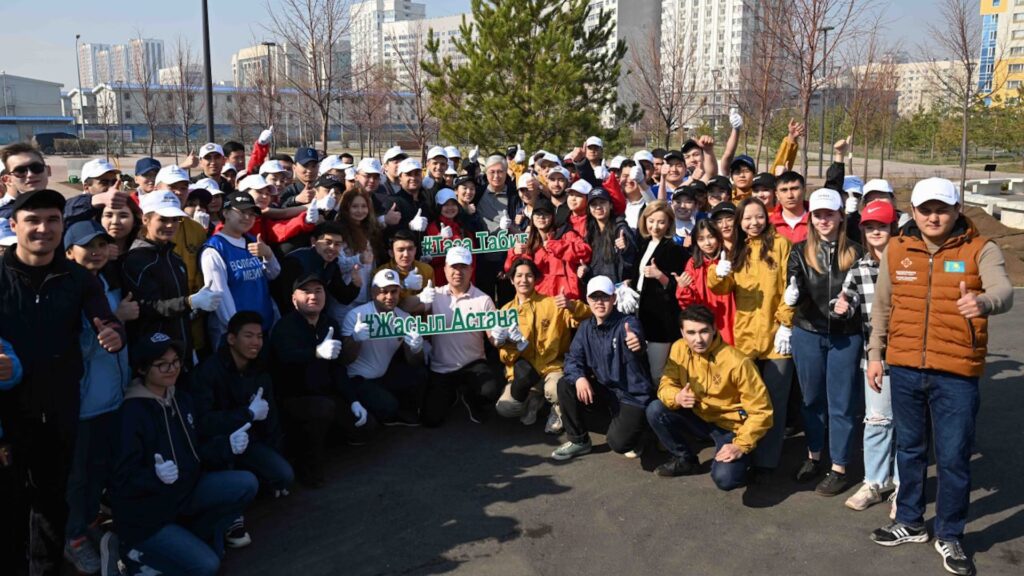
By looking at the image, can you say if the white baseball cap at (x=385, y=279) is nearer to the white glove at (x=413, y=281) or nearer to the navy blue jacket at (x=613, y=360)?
the white glove at (x=413, y=281)

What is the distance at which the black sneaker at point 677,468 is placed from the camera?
18.4 feet

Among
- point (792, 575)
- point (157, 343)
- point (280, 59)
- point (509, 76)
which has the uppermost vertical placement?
point (280, 59)

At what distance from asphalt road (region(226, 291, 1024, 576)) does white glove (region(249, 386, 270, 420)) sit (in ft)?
2.37

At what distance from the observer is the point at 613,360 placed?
5.82 metres

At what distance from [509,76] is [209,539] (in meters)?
15.2

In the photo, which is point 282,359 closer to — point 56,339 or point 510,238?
point 56,339

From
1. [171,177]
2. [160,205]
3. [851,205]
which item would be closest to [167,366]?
[160,205]

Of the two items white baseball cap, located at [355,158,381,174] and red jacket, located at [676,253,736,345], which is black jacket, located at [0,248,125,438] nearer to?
white baseball cap, located at [355,158,381,174]

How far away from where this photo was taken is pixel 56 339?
3877 millimetres

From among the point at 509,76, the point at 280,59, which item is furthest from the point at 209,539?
the point at 280,59

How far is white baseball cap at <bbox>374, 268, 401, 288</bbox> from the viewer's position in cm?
629

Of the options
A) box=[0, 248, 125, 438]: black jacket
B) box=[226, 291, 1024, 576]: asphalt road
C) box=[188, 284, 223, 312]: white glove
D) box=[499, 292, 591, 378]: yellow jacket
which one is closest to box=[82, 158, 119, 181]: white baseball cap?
box=[188, 284, 223, 312]: white glove

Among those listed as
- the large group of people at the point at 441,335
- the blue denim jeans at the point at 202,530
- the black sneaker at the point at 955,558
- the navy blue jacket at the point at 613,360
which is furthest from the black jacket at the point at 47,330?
the black sneaker at the point at 955,558

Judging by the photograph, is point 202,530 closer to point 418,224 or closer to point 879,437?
point 418,224
